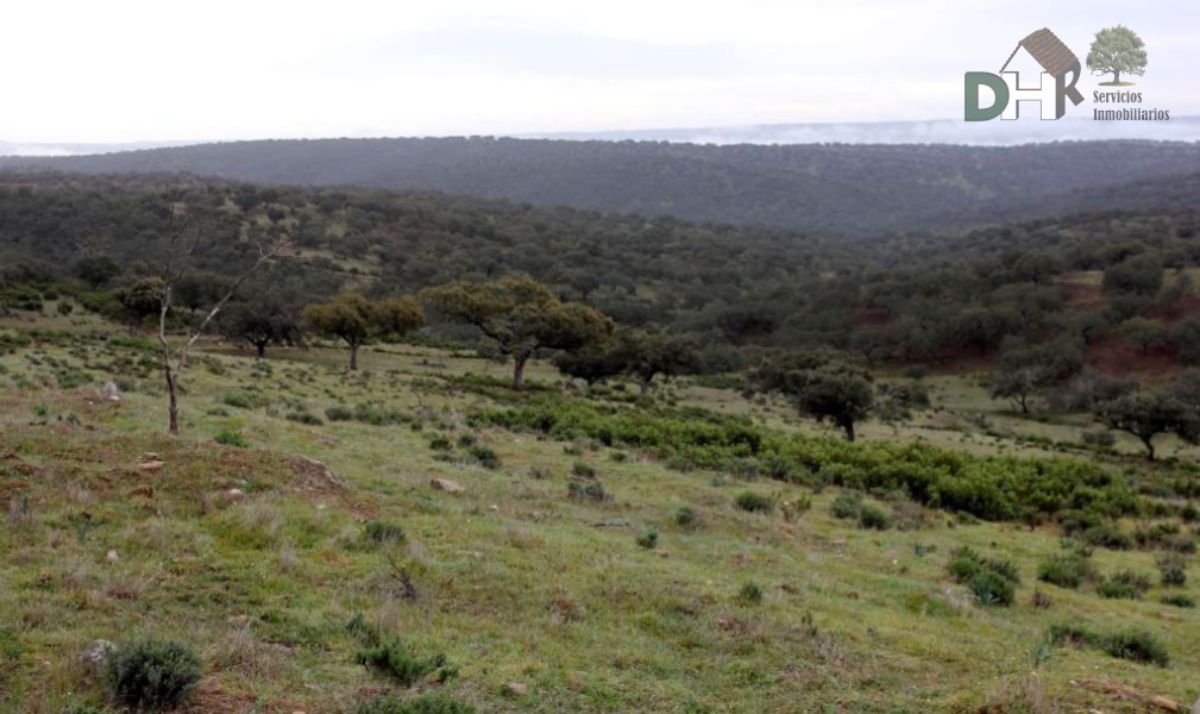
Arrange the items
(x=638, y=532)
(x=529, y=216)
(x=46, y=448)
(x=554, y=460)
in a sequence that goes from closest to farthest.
Result: 1. (x=46, y=448)
2. (x=638, y=532)
3. (x=554, y=460)
4. (x=529, y=216)

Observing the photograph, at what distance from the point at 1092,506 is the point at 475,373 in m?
27.9

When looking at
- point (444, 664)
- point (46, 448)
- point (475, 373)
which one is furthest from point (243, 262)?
point (444, 664)

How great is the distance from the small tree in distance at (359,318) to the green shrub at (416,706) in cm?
3511

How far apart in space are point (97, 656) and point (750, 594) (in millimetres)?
5363

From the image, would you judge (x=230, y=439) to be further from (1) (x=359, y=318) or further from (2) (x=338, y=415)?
(1) (x=359, y=318)

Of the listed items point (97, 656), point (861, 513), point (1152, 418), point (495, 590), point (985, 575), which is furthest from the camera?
point (1152, 418)

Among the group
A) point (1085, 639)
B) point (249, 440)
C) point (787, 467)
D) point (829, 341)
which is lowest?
point (829, 341)

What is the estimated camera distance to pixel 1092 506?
19281 mm

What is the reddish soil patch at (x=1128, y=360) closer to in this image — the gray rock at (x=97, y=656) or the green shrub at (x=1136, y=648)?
the green shrub at (x=1136, y=648)

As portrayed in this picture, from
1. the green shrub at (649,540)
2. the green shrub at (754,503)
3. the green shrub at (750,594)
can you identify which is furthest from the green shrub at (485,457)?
the green shrub at (750,594)

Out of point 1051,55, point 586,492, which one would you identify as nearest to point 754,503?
point 586,492

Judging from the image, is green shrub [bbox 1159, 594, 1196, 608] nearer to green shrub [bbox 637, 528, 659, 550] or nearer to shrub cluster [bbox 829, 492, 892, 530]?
shrub cluster [bbox 829, 492, 892, 530]

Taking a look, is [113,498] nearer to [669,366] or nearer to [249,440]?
[249,440]

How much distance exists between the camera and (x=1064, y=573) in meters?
12.1
